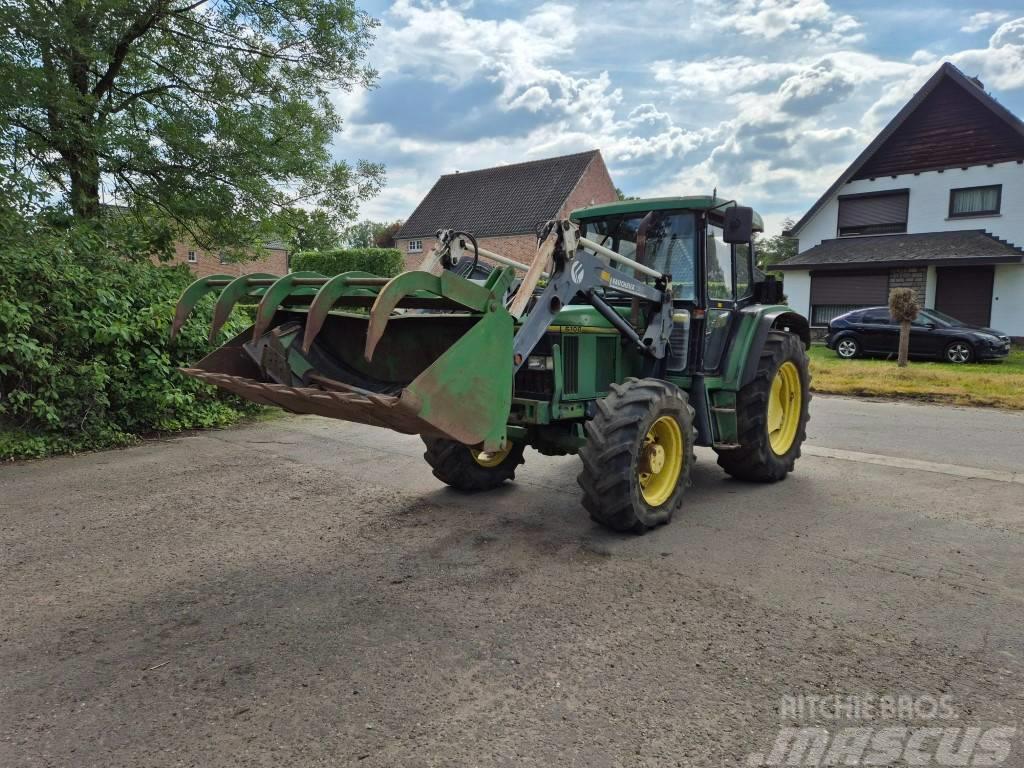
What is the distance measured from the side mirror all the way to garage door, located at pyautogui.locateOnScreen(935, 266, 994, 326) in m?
17.2

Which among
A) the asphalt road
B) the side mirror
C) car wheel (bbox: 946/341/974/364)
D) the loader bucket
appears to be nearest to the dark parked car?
car wheel (bbox: 946/341/974/364)

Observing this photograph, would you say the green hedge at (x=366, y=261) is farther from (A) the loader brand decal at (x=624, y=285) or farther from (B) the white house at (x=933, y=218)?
(A) the loader brand decal at (x=624, y=285)

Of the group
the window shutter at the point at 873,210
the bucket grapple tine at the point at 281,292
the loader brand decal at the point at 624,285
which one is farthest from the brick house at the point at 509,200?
the bucket grapple tine at the point at 281,292

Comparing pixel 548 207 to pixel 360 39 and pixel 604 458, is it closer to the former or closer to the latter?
pixel 360 39

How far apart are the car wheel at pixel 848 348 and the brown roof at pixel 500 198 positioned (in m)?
17.6

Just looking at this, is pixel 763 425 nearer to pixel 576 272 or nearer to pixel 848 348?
pixel 576 272

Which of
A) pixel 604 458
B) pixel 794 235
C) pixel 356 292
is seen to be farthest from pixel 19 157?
pixel 794 235

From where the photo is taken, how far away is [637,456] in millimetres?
4344

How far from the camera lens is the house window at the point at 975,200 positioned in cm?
1902

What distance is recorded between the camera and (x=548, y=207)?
113 ft

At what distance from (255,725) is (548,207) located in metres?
33.5

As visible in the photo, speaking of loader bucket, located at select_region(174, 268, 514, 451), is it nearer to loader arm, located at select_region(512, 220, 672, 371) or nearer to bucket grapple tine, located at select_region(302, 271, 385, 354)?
bucket grapple tine, located at select_region(302, 271, 385, 354)

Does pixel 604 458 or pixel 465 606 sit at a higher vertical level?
pixel 604 458

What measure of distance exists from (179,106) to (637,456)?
8.04 m
